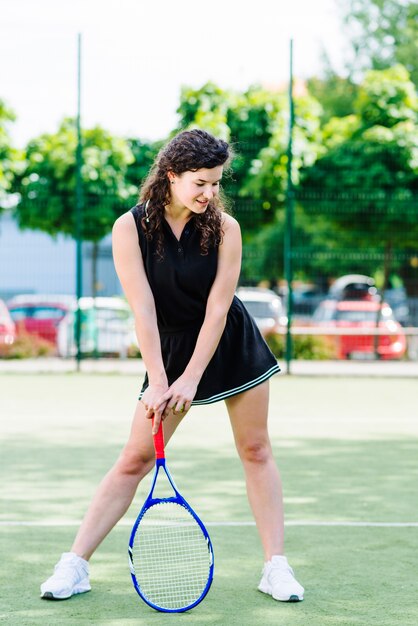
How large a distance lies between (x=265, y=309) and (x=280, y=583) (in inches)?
481

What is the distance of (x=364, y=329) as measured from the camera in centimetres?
1603

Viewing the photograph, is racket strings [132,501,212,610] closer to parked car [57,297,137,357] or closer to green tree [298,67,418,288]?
parked car [57,297,137,357]

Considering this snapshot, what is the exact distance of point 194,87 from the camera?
1545 cm

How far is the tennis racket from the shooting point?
4000 millimetres

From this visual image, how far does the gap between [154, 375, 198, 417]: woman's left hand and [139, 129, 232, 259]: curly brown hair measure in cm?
44

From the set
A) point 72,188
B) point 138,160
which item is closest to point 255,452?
point 72,188

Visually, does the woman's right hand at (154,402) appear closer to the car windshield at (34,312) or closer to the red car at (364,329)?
the car windshield at (34,312)

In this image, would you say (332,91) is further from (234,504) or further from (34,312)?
(234,504)

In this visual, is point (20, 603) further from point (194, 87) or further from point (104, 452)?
point (194, 87)

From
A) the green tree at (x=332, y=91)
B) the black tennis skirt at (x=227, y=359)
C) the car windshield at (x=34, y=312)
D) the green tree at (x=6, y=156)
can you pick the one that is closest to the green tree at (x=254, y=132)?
the green tree at (x=6, y=156)

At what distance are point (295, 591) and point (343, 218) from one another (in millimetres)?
11318

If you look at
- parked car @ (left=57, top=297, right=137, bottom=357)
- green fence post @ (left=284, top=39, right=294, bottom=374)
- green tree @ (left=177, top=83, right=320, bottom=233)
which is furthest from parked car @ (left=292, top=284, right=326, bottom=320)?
parked car @ (left=57, top=297, right=137, bottom=357)

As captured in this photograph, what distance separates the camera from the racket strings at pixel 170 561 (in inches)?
162

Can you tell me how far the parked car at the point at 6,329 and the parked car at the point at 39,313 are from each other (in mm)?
71
